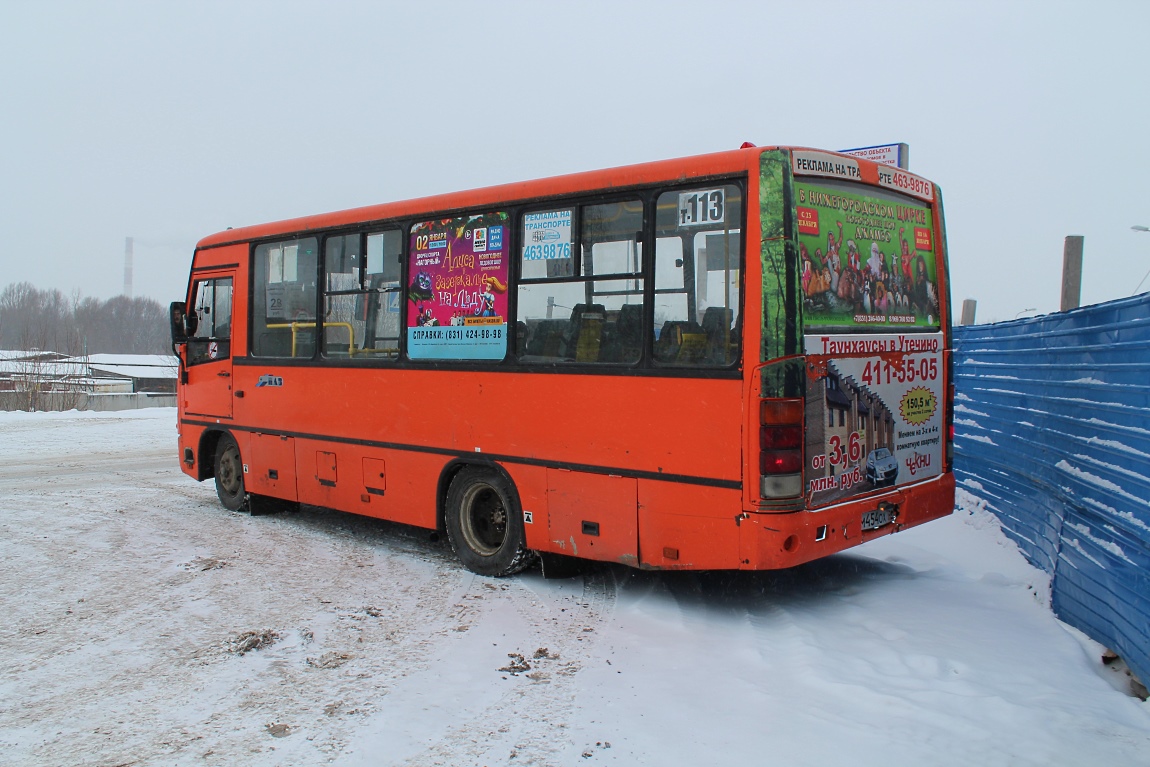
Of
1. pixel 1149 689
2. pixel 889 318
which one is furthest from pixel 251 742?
pixel 889 318

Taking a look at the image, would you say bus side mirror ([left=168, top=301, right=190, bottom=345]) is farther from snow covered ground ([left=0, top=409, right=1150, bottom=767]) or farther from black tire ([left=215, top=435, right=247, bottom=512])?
snow covered ground ([left=0, top=409, right=1150, bottom=767])

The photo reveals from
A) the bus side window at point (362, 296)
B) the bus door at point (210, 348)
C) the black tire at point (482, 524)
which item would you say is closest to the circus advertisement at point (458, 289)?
the bus side window at point (362, 296)

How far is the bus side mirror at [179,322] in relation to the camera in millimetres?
9953

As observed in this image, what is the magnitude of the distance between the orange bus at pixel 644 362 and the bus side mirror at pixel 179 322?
229 centimetres

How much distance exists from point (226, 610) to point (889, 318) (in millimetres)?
4946

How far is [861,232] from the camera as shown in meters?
5.92

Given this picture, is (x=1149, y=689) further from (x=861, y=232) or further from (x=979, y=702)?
(x=861, y=232)

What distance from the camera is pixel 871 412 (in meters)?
5.85

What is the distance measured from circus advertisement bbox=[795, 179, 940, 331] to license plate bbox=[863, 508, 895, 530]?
1.23 meters

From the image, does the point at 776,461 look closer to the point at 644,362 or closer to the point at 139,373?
the point at 644,362

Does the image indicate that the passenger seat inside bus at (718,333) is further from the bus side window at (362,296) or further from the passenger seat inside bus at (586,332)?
the bus side window at (362,296)

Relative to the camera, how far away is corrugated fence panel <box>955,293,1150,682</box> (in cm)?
476

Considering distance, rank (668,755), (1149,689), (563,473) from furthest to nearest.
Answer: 1. (563,473)
2. (1149,689)
3. (668,755)

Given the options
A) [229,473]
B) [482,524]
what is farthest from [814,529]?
[229,473]
